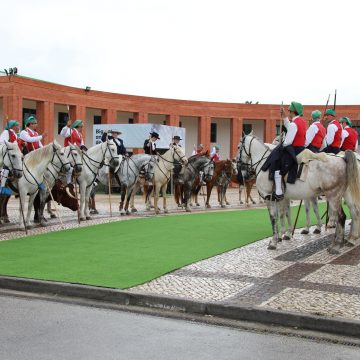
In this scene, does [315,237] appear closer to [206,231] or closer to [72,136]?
[206,231]

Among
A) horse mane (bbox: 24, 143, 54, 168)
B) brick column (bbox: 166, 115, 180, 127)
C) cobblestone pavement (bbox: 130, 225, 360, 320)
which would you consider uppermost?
brick column (bbox: 166, 115, 180, 127)

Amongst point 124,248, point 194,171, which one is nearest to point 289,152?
point 124,248

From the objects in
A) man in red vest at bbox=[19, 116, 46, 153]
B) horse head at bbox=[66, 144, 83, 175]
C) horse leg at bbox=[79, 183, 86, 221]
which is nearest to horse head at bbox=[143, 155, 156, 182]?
horse leg at bbox=[79, 183, 86, 221]

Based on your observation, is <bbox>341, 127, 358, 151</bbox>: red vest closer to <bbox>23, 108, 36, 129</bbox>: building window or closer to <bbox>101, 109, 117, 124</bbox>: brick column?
<bbox>101, 109, 117, 124</bbox>: brick column

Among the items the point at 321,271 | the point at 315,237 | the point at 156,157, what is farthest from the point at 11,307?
the point at 156,157

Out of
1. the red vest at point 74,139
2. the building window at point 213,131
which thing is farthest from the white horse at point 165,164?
the building window at point 213,131

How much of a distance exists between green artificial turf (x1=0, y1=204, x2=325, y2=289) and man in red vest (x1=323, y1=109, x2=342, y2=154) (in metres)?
2.72

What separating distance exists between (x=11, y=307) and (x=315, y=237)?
8173 millimetres

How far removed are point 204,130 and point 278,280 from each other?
3793cm

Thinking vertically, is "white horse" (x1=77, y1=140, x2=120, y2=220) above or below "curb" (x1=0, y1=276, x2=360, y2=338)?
above

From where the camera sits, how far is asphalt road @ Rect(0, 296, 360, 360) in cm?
520

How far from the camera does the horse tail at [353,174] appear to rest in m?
10.6

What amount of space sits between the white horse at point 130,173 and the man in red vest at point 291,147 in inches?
321

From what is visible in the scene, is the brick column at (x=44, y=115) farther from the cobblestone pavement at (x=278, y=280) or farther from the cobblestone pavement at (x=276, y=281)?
the cobblestone pavement at (x=276, y=281)
